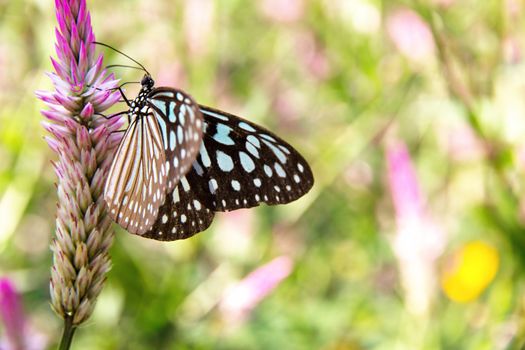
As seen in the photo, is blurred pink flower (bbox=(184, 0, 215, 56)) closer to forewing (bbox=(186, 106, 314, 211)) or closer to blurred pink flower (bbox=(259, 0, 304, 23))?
blurred pink flower (bbox=(259, 0, 304, 23))

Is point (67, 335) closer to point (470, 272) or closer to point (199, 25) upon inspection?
point (199, 25)

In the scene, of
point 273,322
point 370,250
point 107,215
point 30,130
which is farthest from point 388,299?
point 107,215

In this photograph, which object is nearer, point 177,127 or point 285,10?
point 177,127

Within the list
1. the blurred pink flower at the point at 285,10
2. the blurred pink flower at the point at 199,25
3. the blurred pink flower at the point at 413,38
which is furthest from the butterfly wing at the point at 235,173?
the blurred pink flower at the point at 285,10

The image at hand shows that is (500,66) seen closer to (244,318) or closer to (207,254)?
(244,318)

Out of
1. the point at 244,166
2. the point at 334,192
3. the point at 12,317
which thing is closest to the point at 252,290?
the point at 244,166

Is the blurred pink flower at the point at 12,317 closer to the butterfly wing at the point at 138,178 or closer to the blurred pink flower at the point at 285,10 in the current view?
the butterfly wing at the point at 138,178
